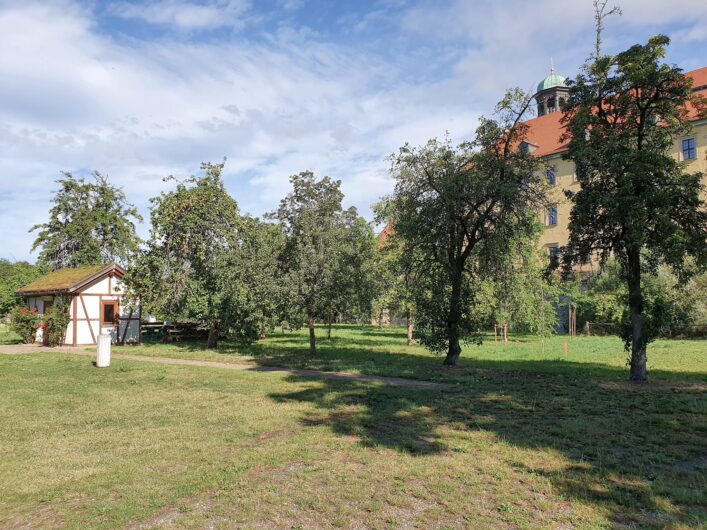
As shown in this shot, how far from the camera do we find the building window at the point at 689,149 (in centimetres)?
3809

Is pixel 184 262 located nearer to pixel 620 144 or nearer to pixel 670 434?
pixel 620 144

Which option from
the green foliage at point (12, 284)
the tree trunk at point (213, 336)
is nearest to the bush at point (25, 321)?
the tree trunk at point (213, 336)

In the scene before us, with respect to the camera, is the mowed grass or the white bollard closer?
the mowed grass

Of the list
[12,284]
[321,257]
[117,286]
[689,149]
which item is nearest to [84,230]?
[12,284]

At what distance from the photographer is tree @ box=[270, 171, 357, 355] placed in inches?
754

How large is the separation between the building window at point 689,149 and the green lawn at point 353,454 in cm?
3258

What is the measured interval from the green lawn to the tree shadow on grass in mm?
33

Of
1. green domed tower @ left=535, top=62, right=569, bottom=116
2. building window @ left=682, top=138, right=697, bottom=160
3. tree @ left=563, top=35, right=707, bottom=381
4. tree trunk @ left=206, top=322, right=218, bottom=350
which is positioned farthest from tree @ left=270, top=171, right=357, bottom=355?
green domed tower @ left=535, top=62, right=569, bottom=116

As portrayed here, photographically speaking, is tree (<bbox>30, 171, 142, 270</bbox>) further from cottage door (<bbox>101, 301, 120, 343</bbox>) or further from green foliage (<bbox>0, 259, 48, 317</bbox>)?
cottage door (<bbox>101, 301, 120, 343</bbox>)

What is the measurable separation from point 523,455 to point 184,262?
20887mm

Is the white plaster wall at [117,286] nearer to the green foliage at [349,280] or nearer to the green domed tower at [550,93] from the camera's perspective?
the green foliage at [349,280]

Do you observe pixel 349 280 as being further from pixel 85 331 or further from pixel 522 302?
pixel 85 331

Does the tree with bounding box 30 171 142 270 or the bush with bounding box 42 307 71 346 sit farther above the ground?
the tree with bounding box 30 171 142 270

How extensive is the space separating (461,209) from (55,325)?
21282 millimetres
